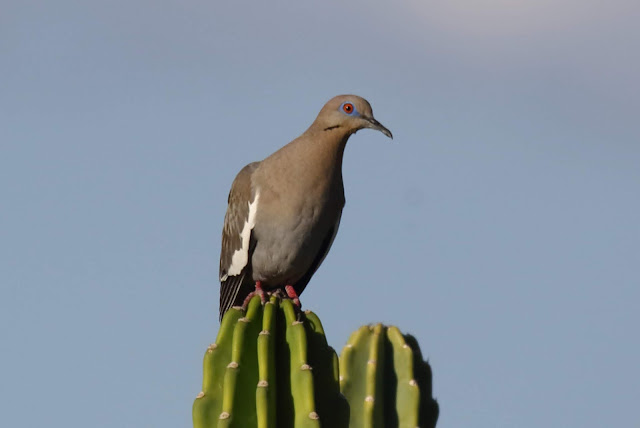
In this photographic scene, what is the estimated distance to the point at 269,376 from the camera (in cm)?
462

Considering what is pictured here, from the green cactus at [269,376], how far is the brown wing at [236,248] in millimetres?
2836

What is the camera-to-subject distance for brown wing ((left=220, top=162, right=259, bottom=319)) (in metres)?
7.75

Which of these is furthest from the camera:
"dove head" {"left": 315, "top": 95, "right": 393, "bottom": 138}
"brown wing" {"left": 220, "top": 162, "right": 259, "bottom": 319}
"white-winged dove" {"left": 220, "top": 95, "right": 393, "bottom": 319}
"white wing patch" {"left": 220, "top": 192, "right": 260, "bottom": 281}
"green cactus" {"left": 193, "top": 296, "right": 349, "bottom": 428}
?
"brown wing" {"left": 220, "top": 162, "right": 259, "bottom": 319}

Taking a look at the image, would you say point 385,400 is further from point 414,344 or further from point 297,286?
point 297,286

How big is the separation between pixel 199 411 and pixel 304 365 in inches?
17.8

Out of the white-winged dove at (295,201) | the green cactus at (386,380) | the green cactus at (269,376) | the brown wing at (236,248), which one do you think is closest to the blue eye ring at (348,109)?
the white-winged dove at (295,201)

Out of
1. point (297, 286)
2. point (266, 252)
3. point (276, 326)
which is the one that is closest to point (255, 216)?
point (266, 252)

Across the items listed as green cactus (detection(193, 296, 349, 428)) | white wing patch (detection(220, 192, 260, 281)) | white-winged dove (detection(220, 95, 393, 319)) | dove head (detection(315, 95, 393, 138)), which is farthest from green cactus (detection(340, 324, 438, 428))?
dove head (detection(315, 95, 393, 138))

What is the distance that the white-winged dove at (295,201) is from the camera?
7391 millimetres

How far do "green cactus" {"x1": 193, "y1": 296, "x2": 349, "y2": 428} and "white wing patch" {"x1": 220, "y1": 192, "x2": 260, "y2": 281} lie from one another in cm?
272

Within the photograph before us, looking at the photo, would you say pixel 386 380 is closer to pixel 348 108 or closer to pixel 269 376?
pixel 269 376

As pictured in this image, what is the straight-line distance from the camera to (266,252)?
7.61m

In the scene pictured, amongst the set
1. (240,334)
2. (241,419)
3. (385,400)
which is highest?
(385,400)

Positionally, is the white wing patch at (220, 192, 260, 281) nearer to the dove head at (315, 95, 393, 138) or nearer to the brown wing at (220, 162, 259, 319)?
the brown wing at (220, 162, 259, 319)
